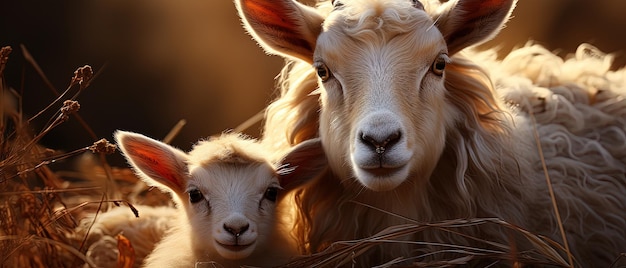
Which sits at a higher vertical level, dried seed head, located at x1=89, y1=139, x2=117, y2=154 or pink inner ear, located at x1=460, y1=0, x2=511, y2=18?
pink inner ear, located at x1=460, y1=0, x2=511, y2=18

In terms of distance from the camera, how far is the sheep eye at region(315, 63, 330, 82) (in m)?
3.94

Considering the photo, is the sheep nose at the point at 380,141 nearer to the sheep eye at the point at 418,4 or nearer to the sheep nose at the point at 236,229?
the sheep nose at the point at 236,229

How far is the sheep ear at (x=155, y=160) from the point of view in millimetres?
4176

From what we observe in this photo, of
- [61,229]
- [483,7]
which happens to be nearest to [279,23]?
[483,7]

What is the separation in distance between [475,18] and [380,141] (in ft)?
2.85

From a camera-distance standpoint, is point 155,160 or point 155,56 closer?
point 155,160

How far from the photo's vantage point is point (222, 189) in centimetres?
400

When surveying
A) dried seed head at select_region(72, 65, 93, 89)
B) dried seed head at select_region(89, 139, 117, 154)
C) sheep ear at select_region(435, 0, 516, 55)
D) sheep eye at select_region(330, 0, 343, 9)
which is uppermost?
sheep eye at select_region(330, 0, 343, 9)

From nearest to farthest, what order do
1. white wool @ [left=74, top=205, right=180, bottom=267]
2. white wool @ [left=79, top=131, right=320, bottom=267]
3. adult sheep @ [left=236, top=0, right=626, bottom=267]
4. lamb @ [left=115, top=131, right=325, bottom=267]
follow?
adult sheep @ [left=236, top=0, right=626, bottom=267], white wool @ [left=79, top=131, right=320, bottom=267], lamb @ [left=115, top=131, right=325, bottom=267], white wool @ [left=74, top=205, right=180, bottom=267]

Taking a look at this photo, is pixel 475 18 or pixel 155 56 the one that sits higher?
pixel 475 18

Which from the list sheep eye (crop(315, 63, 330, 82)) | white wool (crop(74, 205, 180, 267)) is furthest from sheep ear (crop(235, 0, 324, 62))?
white wool (crop(74, 205, 180, 267))

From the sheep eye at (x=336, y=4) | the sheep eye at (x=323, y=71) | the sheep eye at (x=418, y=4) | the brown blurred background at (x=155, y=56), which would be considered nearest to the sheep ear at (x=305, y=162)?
the sheep eye at (x=323, y=71)

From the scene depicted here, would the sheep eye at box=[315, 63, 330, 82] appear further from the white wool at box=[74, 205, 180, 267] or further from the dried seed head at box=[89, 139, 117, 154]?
the white wool at box=[74, 205, 180, 267]

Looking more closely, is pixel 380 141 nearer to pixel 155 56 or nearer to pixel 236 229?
pixel 236 229
